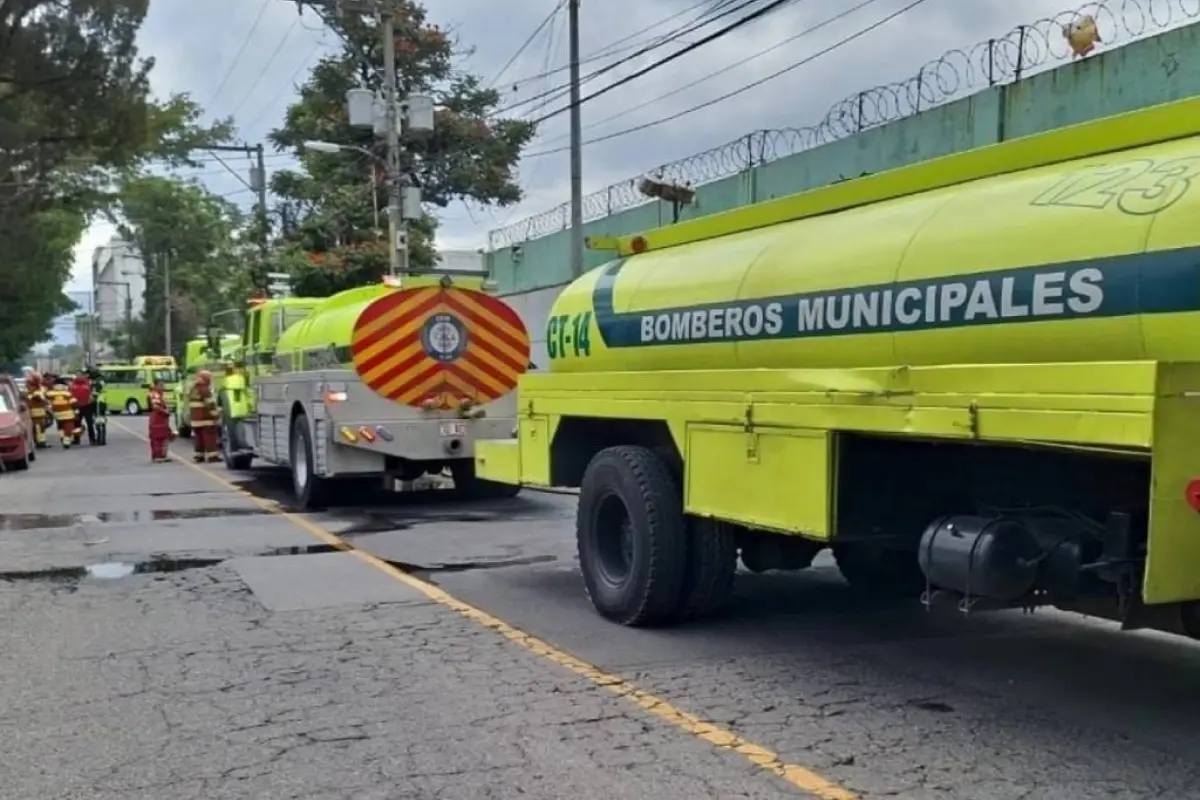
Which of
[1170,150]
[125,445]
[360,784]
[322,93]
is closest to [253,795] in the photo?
[360,784]

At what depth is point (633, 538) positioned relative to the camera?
696cm

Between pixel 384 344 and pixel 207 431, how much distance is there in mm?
9850

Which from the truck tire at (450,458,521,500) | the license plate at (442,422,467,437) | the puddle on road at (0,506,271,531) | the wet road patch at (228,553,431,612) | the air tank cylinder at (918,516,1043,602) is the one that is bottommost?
the puddle on road at (0,506,271,531)

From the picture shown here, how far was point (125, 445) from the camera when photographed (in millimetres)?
28062

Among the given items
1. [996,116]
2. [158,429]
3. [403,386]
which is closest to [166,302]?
[158,429]

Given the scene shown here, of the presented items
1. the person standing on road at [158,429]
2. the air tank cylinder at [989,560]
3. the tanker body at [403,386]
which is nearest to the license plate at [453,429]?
the tanker body at [403,386]

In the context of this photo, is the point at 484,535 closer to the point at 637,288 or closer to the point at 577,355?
the point at 577,355

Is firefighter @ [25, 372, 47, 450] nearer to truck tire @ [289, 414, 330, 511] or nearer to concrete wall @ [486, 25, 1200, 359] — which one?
concrete wall @ [486, 25, 1200, 359]

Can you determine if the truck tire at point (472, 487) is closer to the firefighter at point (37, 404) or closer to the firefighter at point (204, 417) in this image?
the firefighter at point (204, 417)

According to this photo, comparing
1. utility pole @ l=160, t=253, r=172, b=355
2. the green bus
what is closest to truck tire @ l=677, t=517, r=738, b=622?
the green bus

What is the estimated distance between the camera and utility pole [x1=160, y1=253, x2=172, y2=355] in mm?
75488

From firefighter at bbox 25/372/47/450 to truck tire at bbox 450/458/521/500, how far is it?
56.3 ft

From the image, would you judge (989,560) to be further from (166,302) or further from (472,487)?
(166,302)

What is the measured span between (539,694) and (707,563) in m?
1.50
